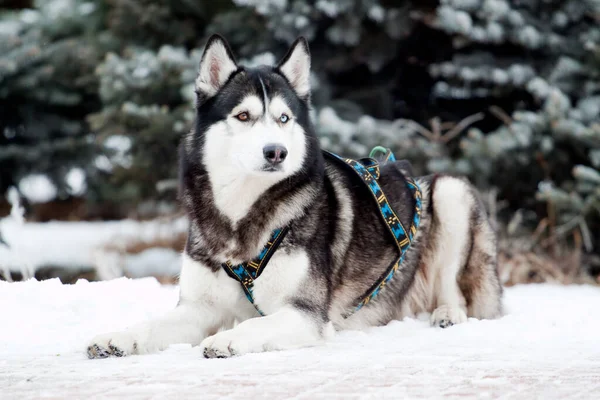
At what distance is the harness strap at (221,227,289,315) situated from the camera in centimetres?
280

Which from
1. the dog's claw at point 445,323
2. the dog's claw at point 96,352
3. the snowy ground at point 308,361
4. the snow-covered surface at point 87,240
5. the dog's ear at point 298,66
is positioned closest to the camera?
the snowy ground at point 308,361

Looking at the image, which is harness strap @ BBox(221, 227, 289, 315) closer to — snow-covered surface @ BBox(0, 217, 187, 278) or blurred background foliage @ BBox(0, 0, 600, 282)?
blurred background foliage @ BBox(0, 0, 600, 282)

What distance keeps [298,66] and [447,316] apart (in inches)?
58.4

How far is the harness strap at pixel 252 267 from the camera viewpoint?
9.20 feet

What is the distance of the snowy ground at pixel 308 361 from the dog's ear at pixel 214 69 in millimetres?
1179

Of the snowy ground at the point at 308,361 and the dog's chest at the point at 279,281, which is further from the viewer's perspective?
the dog's chest at the point at 279,281

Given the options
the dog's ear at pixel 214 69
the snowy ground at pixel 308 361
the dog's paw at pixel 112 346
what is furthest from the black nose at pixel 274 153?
the dog's paw at pixel 112 346

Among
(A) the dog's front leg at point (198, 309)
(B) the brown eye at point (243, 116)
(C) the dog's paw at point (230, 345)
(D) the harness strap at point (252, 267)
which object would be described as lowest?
(C) the dog's paw at point (230, 345)

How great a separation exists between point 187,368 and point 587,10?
5.13m

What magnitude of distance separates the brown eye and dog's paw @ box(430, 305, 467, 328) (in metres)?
1.46

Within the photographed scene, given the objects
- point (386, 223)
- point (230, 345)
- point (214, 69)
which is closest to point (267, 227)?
point (230, 345)

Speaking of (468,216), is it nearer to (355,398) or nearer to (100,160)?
(355,398)

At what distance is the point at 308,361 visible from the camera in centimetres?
242

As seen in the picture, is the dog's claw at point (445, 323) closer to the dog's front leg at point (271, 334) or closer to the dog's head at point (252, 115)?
the dog's front leg at point (271, 334)
